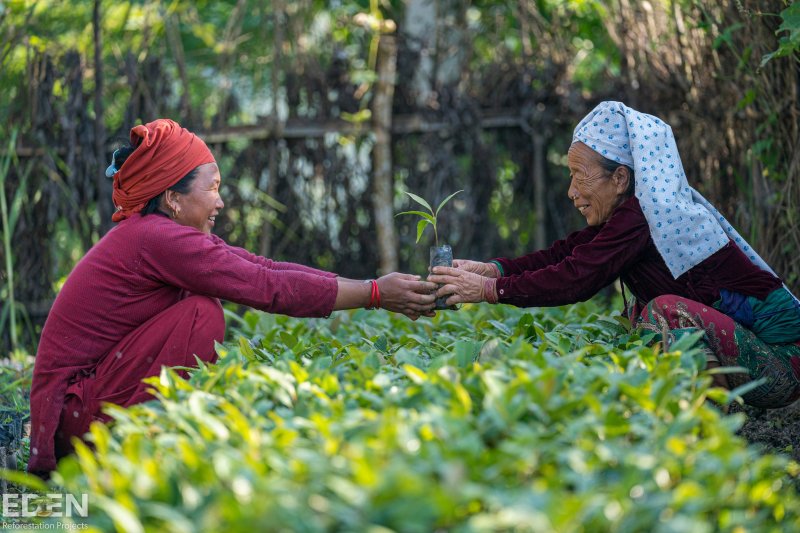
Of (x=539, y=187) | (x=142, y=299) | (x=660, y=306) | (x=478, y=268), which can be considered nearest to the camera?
(x=660, y=306)

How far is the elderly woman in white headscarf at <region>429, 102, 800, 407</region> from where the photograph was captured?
133 inches

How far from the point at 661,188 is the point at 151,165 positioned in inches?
75.6

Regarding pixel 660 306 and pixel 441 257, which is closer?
pixel 660 306

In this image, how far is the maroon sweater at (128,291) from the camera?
340 cm

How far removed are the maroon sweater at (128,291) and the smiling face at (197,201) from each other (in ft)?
0.42

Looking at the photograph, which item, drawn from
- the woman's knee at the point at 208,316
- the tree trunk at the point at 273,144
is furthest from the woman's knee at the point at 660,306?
the tree trunk at the point at 273,144

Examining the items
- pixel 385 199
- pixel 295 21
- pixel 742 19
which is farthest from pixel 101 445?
pixel 295 21

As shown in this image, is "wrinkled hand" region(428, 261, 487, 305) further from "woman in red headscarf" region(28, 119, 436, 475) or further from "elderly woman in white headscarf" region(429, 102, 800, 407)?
"woman in red headscarf" region(28, 119, 436, 475)

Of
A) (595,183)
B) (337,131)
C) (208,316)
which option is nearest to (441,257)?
(595,183)

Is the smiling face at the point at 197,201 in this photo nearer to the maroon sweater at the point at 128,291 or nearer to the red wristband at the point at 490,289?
the maroon sweater at the point at 128,291

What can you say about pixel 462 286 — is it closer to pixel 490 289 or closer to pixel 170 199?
pixel 490 289

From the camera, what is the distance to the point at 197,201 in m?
3.64

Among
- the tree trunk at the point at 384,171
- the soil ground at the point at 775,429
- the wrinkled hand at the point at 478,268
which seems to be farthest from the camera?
the tree trunk at the point at 384,171

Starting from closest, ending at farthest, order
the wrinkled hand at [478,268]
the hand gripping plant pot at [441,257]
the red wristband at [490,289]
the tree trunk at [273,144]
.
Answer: the red wristband at [490,289] → the hand gripping plant pot at [441,257] → the wrinkled hand at [478,268] → the tree trunk at [273,144]
